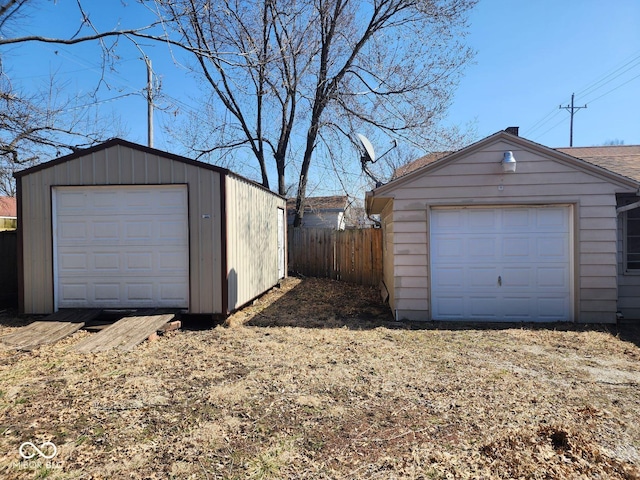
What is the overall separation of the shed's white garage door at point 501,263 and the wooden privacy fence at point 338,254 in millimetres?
4658

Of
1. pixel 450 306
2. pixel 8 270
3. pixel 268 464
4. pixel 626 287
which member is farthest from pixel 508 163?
pixel 8 270

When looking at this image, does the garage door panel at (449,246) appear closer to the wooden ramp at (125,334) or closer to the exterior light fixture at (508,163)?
the exterior light fixture at (508,163)

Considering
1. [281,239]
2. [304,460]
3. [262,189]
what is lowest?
[304,460]

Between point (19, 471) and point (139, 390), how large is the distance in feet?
4.46

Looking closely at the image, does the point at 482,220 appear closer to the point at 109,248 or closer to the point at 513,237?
the point at 513,237

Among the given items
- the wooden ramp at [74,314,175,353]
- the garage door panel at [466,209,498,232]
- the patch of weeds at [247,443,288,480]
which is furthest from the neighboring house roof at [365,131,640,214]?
the patch of weeds at [247,443,288,480]

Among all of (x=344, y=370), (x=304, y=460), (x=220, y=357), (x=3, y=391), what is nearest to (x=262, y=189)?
(x=220, y=357)

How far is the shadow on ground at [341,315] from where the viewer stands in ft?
21.4

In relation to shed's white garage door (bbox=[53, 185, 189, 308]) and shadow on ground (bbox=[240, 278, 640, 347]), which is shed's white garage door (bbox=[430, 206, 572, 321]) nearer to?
shadow on ground (bbox=[240, 278, 640, 347])

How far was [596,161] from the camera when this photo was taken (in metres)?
8.33

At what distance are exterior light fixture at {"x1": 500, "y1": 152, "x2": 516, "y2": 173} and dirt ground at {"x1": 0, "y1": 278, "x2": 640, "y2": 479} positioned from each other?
2685 mm

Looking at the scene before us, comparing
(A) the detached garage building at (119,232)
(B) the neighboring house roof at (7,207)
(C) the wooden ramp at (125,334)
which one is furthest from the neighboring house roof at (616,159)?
(B) the neighboring house roof at (7,207)

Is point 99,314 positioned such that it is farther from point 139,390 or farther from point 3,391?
point 139,390

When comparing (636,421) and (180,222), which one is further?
(180,222)
